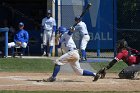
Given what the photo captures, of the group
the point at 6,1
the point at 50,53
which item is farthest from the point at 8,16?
the point at 50,53

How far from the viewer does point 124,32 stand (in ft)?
75.8

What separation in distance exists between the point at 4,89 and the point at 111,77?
14.4 feet

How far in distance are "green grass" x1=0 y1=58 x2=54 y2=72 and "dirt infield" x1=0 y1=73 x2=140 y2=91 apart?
1927 millimetres

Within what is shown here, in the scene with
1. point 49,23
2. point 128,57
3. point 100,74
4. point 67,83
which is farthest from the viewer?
point 49,23

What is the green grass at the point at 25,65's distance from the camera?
59.4ft

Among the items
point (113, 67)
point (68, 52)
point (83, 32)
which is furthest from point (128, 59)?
point (83, 32)

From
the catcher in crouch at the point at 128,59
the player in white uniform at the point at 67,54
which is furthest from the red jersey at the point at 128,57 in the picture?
the player in white uniform at the point at 67,54

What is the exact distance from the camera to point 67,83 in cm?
1397

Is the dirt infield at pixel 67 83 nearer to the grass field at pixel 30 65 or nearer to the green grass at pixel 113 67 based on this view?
the grass field at pixel 30 65

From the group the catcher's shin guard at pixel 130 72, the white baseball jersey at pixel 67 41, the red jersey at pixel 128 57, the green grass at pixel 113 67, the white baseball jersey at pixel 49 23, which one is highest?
the white baseball jersey at pixel 49 23

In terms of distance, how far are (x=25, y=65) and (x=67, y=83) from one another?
207 inches

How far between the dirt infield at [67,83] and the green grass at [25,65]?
1.93 metres

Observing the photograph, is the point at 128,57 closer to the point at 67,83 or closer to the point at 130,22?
the point at 67,83

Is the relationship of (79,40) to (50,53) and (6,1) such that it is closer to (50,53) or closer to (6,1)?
(50,53)
